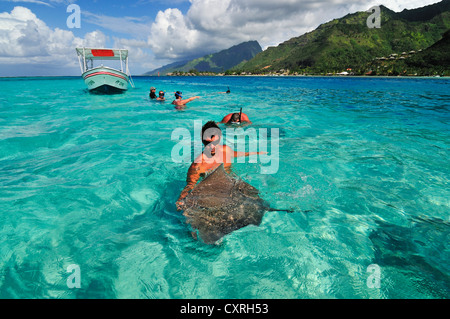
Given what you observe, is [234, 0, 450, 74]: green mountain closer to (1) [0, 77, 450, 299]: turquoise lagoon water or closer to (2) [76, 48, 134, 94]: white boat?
(2) [76, 48, 134, 94]: white boat

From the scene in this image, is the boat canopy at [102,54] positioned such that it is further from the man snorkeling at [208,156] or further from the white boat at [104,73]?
the man snorkeling at [208,156]

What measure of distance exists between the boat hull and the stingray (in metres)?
25.3

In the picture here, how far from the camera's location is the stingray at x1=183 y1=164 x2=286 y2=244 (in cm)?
333

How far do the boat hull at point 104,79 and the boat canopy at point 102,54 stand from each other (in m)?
2.69

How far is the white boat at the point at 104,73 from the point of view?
2316cm

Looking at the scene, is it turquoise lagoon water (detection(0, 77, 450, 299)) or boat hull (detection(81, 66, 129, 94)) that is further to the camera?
boat hull (detection(81, 66, 129, 94))

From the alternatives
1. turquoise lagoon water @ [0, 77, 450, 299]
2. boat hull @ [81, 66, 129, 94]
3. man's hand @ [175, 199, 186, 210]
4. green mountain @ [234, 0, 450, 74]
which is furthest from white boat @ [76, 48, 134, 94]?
green mountain @ [234, 0, 450, 74]

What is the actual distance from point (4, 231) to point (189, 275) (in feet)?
11.5

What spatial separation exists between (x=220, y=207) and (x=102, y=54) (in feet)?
101

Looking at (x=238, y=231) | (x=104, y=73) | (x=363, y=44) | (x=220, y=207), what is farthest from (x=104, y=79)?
(x=363, y=44)

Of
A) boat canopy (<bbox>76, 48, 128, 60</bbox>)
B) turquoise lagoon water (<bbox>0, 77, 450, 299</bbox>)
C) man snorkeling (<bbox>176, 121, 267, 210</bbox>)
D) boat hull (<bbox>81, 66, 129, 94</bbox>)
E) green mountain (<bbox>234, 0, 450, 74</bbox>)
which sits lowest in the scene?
turquoise lagoon water (<bbox>0, 77, 450, 299</bbox>)

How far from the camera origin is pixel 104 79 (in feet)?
77.2
